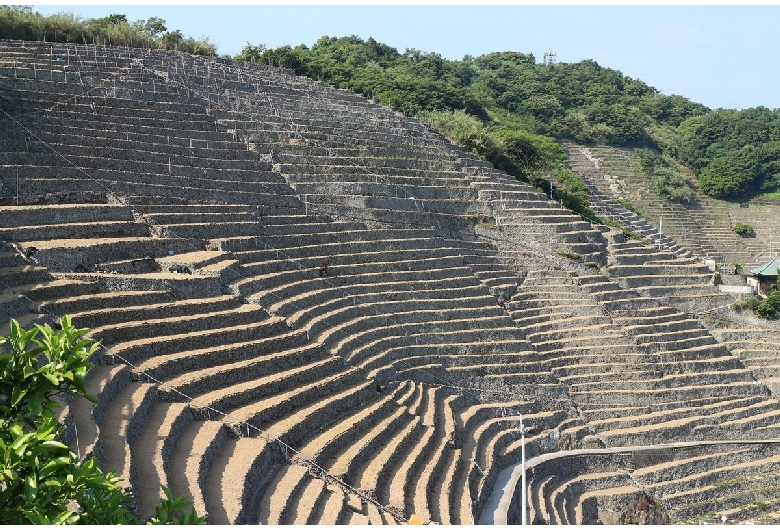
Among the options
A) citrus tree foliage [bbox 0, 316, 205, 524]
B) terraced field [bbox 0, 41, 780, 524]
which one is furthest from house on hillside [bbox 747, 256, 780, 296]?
citrus tree foliage [bbox 0, 316, 205, 524]

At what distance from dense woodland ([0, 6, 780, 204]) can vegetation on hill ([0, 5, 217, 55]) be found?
0.04 meters

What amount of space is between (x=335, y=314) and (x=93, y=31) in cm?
1775

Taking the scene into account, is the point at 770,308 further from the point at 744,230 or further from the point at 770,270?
the point at 744,230

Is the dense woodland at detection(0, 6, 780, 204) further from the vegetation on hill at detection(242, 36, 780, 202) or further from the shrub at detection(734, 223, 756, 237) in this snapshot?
the shrub at detection(734, 223, 756, 237)

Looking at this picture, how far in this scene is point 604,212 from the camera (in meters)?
32.0

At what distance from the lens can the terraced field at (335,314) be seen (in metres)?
11.2

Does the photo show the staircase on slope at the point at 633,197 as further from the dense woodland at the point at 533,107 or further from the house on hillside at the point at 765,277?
the house on hillside at the point at 765,277

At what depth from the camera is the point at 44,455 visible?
519cm

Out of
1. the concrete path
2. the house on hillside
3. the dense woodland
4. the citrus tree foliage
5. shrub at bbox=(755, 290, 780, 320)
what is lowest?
the concrete path

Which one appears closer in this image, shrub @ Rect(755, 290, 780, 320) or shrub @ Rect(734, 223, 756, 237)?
shrub @ Rect(755, 290, 780, 320)

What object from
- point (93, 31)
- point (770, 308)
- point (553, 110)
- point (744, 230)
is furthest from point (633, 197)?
point (93, 31)

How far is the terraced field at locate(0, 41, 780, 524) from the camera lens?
11.2 metres

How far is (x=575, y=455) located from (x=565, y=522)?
1.93m

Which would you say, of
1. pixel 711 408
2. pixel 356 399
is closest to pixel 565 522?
pixel 356 399
